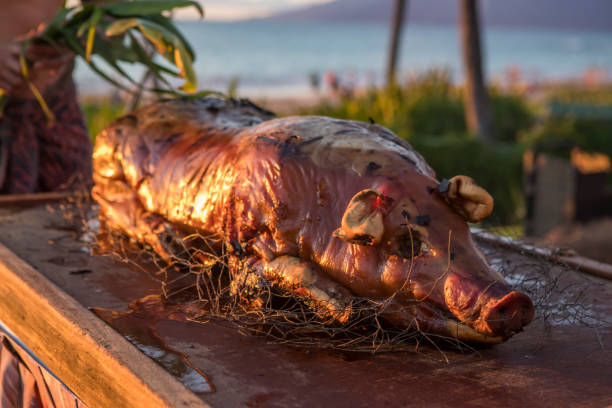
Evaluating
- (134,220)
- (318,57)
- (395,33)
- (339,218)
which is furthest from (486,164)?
(318,57)

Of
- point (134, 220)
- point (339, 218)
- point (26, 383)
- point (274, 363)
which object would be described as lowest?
point (26, 383)

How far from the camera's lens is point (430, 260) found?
1.44m

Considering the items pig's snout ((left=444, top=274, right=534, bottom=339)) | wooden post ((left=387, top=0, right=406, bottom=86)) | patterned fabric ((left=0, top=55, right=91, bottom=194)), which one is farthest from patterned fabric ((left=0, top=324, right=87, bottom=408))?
wooden post ((left=387, top=0, right=406, bottom=86))

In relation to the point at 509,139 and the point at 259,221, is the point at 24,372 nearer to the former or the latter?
the point at 259,221

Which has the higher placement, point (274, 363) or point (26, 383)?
point (274, 363)

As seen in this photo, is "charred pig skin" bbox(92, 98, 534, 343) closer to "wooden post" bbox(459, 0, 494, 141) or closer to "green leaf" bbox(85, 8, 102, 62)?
"green leaf" bbox(85, 8, 102, 62)

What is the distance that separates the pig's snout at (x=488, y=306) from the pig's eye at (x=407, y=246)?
0.11 meters

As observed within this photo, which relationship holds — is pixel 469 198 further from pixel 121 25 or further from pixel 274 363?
pixel 121 25

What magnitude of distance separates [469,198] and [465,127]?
792 cm

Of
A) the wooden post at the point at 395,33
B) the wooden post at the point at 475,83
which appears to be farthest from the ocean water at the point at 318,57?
the wooden post at the point at 475,83

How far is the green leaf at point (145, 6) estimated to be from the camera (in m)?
2.43

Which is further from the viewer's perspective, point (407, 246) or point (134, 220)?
point (134, 220)

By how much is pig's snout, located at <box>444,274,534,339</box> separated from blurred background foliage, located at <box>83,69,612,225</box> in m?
5.03

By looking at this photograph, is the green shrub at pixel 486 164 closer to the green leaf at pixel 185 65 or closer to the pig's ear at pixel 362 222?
the green leaf at pixel 185 65
